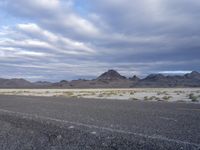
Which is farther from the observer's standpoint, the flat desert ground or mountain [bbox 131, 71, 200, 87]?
mountain [bbox 131, 71, 200, 87]

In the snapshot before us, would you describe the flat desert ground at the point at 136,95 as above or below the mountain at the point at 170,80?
below

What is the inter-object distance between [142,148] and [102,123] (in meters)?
5.18

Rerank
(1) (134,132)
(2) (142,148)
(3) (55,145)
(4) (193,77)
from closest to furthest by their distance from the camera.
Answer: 1. (2) (142,148)
2. (3) (55,145)
3. (1) (134,132)
4. (4) (193,77)

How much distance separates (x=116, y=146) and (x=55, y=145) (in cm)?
167

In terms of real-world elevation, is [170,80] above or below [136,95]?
above

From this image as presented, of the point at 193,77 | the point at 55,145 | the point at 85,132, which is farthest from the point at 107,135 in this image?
the point at 193,77

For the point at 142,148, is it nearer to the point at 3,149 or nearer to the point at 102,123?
the point at 3,149

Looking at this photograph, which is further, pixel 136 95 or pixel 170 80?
pixel 170 80

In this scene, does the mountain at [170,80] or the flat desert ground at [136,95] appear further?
the mountain at [170,80]

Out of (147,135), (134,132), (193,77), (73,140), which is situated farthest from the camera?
(193,77)

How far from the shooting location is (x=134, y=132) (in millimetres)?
10648

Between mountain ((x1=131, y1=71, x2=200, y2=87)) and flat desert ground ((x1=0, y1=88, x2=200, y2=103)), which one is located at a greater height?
mountain ((x1=131, y1=71, x2=200, y2=87))

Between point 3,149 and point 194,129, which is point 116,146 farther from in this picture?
point 194,129

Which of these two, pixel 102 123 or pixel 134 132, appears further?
pixel 102 123
